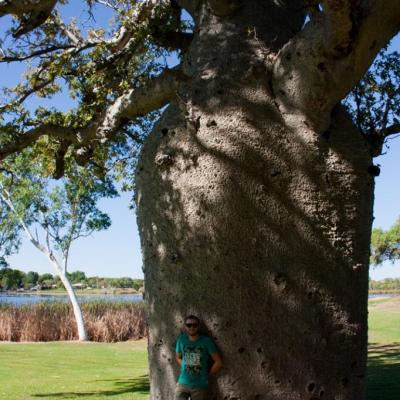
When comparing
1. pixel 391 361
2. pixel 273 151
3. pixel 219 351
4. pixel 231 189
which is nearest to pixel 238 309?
pixel 219 351

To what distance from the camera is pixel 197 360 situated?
4.48m

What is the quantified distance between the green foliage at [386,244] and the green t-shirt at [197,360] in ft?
147

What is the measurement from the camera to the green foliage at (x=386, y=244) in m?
47.3

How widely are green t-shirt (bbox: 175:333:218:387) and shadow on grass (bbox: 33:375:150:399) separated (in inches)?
241

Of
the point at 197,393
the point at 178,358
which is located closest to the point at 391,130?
the point at 178,358

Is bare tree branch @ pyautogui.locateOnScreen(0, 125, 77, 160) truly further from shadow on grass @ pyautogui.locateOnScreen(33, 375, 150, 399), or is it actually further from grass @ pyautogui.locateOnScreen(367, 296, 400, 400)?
grass @ pyautogui.locateOnScreen(367, 296, 400, 400)

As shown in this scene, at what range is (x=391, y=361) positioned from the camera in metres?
14.0

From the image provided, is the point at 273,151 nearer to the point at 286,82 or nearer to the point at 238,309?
the point at 286,82

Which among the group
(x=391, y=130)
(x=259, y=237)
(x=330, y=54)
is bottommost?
(x=259, y=237)

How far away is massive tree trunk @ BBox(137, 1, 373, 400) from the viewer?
14.6 feet

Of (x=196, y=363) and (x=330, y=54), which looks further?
(x=196, y=363)

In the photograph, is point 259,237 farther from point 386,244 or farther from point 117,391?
point 386,244

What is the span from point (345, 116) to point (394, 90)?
12.5ft

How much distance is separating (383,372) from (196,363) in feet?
28.4
